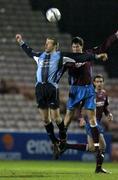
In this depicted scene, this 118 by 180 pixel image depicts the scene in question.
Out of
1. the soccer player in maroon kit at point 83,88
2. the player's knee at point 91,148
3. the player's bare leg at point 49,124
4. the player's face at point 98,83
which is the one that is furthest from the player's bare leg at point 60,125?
the player's face at point 98,83

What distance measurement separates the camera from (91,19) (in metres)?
30.0

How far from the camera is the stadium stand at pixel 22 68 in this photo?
2688 centimetres

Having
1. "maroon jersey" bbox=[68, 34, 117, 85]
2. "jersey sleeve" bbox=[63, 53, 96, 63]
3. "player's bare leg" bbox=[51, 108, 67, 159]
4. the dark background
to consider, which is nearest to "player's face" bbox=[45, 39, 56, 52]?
"jersey sleeve" bbox=[63, 53, 96, 63]

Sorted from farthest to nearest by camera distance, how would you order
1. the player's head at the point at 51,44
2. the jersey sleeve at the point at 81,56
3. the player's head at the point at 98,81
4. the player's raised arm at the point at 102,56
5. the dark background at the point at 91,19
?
the dark background at the point at 91,19 → the player's head at the point at 98,81 → the player's head at the point at 51,44 → the jersey sleeve at the point at 81,56 → the player's raised arm at the point at 102,56

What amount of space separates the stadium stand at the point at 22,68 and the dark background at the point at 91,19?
601mm

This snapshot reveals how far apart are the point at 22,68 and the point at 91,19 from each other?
3.52 meters

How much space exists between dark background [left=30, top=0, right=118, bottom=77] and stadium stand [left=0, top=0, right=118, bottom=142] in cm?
60

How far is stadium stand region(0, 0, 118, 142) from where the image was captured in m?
26.9

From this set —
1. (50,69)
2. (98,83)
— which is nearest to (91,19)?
(98,83)

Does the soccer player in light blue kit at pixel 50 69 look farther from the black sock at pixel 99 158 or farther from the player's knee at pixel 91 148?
the player's knee at pixel 91 148

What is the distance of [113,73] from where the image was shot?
30.2 m

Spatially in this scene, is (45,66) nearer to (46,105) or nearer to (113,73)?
(46,105)

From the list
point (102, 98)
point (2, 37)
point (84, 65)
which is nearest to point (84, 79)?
point (84, 65)

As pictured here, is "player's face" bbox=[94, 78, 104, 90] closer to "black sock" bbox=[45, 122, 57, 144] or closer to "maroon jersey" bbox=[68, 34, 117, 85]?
"maroon jersey" bbox=[68, 34, 117, 85]
